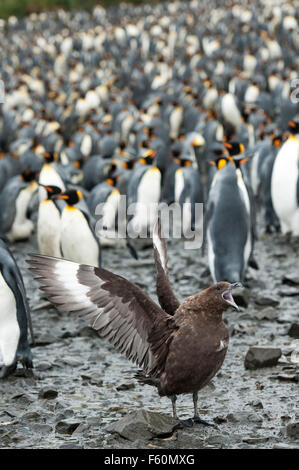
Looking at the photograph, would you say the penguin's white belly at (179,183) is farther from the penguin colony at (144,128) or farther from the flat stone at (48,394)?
the flat stone at (48,394)

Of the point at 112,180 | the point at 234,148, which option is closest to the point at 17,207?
the point at 112,180

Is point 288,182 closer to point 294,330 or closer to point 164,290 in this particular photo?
point 294,330

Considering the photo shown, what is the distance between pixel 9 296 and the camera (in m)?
4.61

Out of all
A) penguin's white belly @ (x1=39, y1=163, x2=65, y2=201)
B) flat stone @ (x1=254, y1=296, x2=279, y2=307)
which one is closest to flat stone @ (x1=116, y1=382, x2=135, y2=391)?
flat stone @ (x1=254, y1=296, x2=279, y2=307)

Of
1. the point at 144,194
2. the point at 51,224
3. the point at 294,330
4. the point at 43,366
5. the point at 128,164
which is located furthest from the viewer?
the point at 128,164

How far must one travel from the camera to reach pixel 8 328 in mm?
4621

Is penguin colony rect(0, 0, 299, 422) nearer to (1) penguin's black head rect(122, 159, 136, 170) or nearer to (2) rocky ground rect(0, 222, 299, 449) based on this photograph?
(1) penguin's black head rect(122, 159, 136, 170)

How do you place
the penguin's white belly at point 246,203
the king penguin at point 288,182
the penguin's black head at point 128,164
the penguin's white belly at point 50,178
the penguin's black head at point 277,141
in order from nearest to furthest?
the penguin's white belly at point 246,203 < the king penguin at point 288,182 < the penguin's white belly at point 50,178 < the penguin's black head at point 277,141 < the penguin's black head at point 128,164

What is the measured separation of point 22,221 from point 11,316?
13.3 ft

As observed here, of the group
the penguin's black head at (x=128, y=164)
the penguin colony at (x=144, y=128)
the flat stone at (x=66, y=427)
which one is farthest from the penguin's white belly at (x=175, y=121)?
the flat stone at (x=66, y=427)

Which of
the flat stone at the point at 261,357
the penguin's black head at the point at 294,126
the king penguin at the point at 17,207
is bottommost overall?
the flat stone at the point at 261,357

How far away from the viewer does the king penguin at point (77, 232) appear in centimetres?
647
